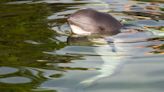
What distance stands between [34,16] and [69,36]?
1.35 metres

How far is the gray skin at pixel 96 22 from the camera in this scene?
632 centimetres

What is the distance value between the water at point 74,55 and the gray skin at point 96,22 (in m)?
0.22

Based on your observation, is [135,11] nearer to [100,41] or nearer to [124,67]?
[100,41]

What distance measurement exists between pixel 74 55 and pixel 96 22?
114 centimetres

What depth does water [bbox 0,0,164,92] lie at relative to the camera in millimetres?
4555

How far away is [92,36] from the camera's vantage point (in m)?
6.43

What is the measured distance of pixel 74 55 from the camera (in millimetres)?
5461

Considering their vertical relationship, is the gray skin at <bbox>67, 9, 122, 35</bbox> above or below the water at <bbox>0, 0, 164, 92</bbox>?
above

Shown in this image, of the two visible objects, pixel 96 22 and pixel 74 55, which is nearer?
pixel 74 55

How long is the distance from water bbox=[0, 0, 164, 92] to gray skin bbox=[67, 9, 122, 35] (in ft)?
0.73

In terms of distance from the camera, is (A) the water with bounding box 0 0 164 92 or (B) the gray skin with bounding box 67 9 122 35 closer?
(A) the water with bounding box 0 0 164 92

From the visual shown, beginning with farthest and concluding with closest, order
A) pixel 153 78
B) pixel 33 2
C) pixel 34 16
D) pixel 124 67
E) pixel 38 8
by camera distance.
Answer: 1. pixel 33 2
2. pixel 38 8
3. pixel 34 16
4. pixel 124 67
5. pixel 153 78

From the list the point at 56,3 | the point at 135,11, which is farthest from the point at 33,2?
the point at 135,11

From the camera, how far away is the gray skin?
632cm
